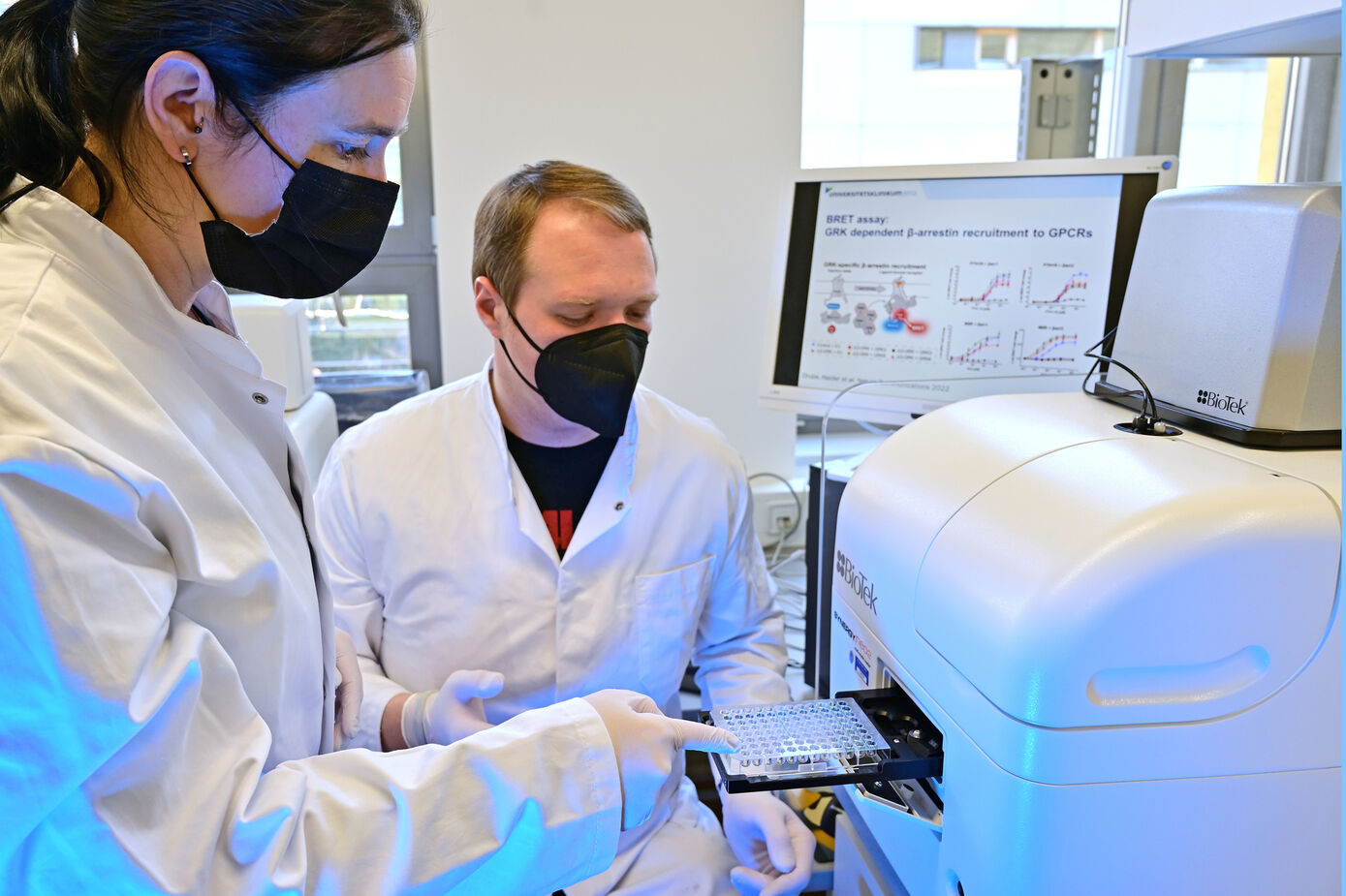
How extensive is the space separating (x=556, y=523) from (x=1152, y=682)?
801 mm

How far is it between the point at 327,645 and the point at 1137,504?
0.67 meters

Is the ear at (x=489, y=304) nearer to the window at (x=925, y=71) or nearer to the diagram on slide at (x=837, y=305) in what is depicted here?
the diagram on slide at (x=837, y=305)

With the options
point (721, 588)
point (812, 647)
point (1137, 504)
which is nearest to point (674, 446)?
point (721, 588)

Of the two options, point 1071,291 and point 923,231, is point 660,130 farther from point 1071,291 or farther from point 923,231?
point 1071,291

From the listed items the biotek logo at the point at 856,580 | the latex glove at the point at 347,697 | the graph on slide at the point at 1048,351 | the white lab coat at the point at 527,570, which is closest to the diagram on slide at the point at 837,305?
the graph on slide at the point at 1048,351

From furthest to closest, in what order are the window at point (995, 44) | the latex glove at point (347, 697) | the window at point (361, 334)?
the window at point (995, 44)
the window at point (361, 334)
the latex glove at point (347, 697)

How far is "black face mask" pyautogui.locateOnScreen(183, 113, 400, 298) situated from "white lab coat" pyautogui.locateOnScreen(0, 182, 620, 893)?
6cm

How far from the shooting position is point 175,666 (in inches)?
22.8

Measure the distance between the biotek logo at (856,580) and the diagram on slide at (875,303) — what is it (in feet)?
2.21

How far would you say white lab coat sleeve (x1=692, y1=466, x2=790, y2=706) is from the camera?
4.26 feet

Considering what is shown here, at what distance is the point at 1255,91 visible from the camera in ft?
7.44

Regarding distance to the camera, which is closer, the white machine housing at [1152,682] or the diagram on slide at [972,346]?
→ the white machine housing at [1152,682]

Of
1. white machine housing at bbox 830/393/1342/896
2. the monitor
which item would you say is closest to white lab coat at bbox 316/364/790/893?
the monitor

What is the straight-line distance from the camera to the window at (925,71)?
2.40 metres
